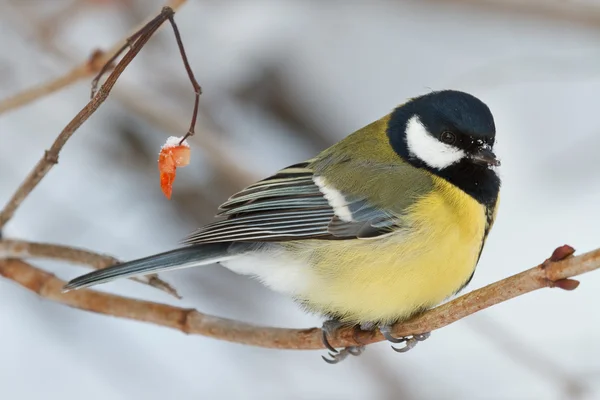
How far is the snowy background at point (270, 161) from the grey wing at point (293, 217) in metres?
→ 0.56

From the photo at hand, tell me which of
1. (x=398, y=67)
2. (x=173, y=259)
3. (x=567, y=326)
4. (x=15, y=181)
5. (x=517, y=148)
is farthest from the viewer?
(x=398, y=67)

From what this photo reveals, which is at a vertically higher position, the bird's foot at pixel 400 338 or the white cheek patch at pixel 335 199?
the white cheek patch at pixel 335 199

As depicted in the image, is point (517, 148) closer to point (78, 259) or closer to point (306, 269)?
point (306, 269)

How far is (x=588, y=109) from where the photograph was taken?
3242 millimetres

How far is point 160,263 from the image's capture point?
1.58 metres

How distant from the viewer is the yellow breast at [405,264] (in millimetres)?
1568

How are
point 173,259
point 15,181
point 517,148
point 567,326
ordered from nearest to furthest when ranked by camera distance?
1. point 173,259
2. point 567,326
3. point 15,181
4. point 517,148

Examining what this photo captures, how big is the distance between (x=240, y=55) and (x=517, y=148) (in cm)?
126

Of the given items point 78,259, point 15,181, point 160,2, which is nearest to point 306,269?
point 78,259

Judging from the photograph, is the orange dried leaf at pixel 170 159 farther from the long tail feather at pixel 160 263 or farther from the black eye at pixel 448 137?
the black eye at pixel 448 137

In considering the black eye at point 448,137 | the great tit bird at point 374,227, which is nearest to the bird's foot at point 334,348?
the great tit bird at point 374,227

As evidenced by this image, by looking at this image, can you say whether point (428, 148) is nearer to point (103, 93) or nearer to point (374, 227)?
point (374, 227)

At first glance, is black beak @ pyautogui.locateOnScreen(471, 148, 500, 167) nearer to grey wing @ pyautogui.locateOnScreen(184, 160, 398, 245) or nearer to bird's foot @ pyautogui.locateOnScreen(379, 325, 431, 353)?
grey wing @ pyautogui.locateOnScreen(184, 160, 398, 245)

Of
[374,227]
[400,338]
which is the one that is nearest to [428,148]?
[374,227]
